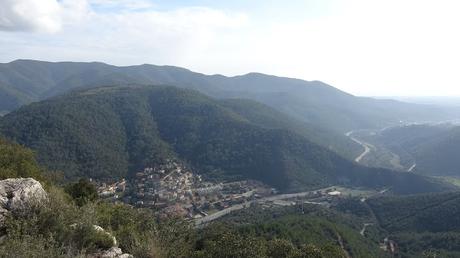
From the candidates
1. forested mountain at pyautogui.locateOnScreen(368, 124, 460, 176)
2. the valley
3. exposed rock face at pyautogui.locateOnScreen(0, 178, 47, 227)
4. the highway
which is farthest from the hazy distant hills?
exposed rock face at pyautogui.locateOnScreen(0, 178, 47, 227)

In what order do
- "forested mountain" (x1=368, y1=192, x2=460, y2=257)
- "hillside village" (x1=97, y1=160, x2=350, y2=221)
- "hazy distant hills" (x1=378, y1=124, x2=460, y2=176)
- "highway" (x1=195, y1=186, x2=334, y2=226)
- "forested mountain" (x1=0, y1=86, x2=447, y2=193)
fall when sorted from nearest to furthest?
"forested mountain" (x1=368, y1=192, x2=460, y2=257)
"highway" (x1=195, y1=186, x2=334, y2=226)
"hillside village" (x1=97, y1=160, x2=350, y2=221)
"forested mountain" (x1=0, y1=86, x2=447, y2=193)
"hazy distant hills" (x1=378, y1=124, x2=460, y2=176)

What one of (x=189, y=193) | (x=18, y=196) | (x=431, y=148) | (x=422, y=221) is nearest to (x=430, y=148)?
(x=431, y=148)

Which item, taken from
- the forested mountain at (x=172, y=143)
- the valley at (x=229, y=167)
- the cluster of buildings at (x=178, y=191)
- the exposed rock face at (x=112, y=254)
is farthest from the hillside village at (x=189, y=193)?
the exposed rock face at (x=112, y=254)

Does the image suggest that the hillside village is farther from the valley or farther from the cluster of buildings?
the valley

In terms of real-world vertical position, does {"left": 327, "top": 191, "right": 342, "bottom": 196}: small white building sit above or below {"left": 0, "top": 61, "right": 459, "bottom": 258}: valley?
below

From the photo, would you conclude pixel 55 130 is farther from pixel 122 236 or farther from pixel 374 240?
pixel 122 236

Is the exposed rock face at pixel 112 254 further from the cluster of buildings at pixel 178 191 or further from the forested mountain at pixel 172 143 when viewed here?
the forested mountain at pixel 172 143
